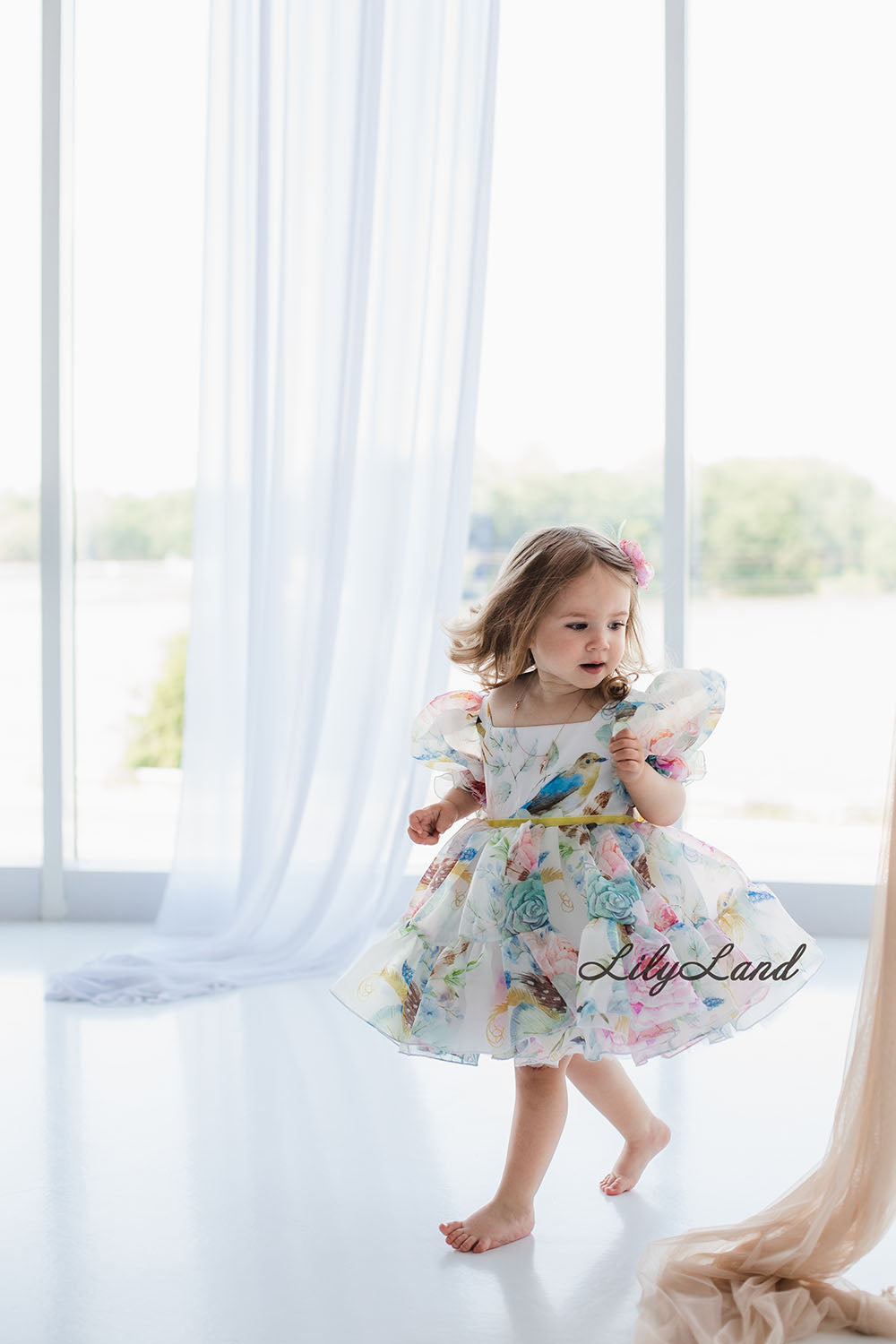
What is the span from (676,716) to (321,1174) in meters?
0.74

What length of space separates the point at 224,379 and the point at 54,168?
2.34 feet

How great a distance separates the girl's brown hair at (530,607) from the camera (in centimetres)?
161

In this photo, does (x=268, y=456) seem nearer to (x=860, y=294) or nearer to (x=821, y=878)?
(x=860, y=294)

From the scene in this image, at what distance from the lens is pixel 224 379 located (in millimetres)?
2746

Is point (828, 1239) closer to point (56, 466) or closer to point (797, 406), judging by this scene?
Result: point (797, 406)

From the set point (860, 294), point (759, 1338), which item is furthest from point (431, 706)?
point (860, 294)

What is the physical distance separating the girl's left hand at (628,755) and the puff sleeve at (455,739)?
19 cm

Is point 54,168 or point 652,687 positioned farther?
point 54,168

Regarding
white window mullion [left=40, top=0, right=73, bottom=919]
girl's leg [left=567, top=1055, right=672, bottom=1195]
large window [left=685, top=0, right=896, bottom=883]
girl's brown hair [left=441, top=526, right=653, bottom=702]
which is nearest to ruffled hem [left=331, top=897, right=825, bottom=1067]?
girl's leg [left=567, top=1055, right=672, bottom=1195]

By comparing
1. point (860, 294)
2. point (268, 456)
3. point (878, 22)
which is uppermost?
point (878, 22)

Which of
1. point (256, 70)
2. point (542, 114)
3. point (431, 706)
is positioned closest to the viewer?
point (431, 706)

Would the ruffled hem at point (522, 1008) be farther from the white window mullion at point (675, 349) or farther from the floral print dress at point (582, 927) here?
the white window mullion at point (675, 349)

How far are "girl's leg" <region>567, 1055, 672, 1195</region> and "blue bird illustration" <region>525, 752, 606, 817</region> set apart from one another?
0.31 m

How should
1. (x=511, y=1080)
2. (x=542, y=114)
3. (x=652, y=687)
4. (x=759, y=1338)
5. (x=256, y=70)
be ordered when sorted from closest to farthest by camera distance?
1. (x=759, y=1338)
2. (x=652, y=687)
3. (x=511, y=1080)
4. (x=256, y=70)
5. (x=542, y=114)
